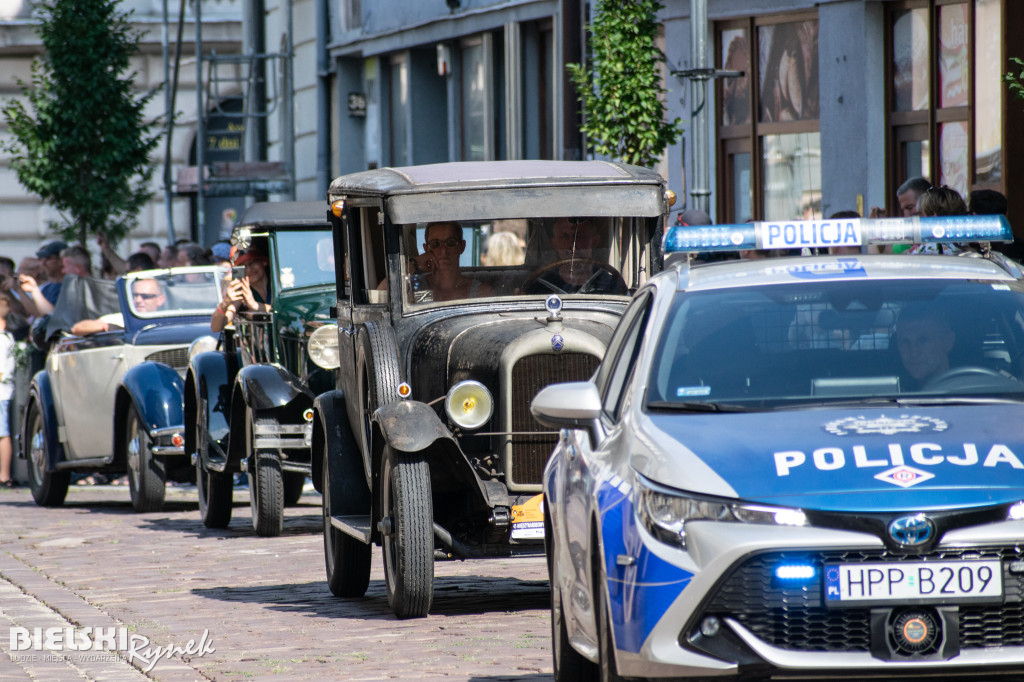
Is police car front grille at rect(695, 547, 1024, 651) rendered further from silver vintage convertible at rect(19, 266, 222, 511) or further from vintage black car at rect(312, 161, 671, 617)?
silver vintage convertible at rect(19, 266, 222, 511)

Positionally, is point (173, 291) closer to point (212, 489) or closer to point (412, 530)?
point (212, 489)

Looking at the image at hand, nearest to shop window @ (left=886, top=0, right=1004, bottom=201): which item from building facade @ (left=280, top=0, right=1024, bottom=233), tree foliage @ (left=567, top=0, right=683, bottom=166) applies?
building facade @ (left=280, top=0, right=1024, bottom=233)

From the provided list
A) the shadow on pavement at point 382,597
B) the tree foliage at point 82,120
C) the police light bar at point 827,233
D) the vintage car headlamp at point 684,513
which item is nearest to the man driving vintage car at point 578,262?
the shadow on pavement at point 382,597

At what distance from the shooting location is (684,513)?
211 inches

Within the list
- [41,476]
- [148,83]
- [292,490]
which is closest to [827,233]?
[292,490]

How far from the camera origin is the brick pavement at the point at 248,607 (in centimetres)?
795

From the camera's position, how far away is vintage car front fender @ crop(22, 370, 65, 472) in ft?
53.6

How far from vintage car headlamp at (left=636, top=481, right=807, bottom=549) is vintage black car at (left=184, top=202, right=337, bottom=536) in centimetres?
720

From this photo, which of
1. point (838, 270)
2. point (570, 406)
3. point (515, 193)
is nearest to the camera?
point (570, 406)

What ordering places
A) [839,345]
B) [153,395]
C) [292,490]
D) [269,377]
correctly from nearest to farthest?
[839,345] → [269,377] → [153,395] → [292,490]

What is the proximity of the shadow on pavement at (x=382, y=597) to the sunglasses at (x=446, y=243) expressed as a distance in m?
1.77

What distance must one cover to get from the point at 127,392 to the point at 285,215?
2.38m

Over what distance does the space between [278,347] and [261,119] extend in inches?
711

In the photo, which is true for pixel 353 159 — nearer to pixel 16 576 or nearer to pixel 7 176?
pixel 7 176
